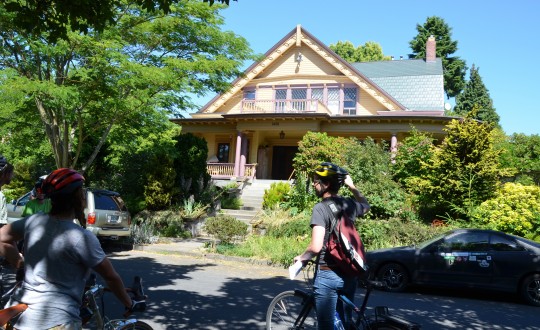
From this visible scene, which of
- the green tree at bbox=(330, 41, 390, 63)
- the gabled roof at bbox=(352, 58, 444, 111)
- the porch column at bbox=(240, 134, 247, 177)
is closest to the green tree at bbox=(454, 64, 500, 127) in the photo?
the green tree at bbox=(330, 41, 390, 63)

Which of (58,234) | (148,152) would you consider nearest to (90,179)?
(148,152)

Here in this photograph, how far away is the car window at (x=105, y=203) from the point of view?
12641 millimetres

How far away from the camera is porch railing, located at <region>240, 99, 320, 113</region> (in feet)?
84.7

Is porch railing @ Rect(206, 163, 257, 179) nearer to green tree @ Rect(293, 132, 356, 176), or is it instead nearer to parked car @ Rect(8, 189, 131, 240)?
green tree @ Rect(293, 132, 356, 176)

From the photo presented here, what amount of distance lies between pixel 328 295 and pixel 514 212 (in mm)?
10455

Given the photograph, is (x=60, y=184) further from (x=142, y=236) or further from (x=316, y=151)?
(x=316, y=151)

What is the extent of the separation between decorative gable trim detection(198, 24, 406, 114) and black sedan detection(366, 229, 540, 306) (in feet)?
52.4

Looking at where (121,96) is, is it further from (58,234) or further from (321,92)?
(321,92)

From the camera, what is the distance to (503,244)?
889cm

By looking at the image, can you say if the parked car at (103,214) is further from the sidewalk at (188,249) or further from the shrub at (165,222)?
the shrub at (165,222)

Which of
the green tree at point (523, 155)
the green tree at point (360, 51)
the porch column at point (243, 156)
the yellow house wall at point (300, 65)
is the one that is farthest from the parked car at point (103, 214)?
the green tree at point (360, 51)

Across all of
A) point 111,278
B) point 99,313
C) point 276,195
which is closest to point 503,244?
point 99,313

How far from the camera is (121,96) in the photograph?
13562 millimetres

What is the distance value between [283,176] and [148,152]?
1157 centimetres
